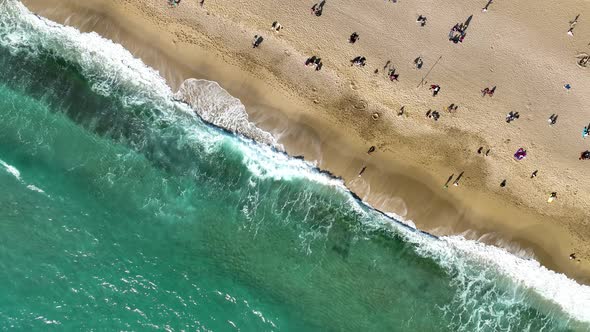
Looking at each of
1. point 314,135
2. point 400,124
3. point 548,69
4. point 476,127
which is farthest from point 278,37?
point 548,69

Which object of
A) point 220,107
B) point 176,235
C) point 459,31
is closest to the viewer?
point 459,31

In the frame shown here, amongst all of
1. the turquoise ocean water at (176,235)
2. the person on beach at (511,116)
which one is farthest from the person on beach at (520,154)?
the turquoise ocean water at (176,235)

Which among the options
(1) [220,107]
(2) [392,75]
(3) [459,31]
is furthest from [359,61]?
(1) [220,107]

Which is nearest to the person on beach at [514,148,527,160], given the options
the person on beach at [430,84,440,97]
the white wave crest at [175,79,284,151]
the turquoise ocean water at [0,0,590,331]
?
the person on beach at [430,84,440,97]

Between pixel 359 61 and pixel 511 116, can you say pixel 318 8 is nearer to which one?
pixel 359 61

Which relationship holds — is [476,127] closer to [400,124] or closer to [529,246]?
[400,124]

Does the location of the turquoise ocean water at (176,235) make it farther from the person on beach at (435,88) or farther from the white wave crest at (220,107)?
the person on beach at (435,88)
